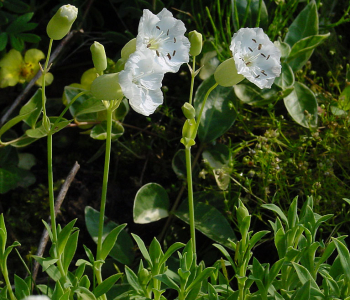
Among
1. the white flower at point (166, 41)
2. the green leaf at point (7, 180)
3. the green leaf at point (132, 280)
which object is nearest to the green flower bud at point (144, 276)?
the green leaf at point (132, 280)

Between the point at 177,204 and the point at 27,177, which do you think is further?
the point at 27,177

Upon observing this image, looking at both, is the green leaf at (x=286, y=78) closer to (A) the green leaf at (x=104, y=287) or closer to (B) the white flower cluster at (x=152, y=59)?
(B) the white flower cluster at (x=152, y=59)

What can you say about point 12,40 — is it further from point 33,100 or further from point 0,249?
point 0,249

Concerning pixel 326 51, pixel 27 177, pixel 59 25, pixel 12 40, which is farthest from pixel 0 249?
pixel 326 51

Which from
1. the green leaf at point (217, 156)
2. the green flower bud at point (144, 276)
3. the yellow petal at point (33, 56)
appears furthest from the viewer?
the yellow petal at point (33, 56)

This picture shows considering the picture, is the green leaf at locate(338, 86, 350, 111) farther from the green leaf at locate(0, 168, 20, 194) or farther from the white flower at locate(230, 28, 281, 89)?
the green leaf at locate(0, 168, 20, 194)
